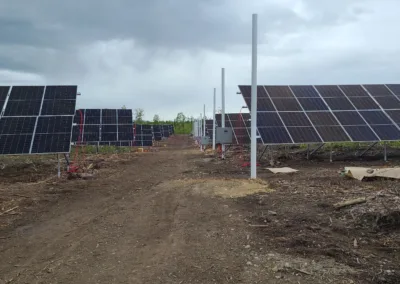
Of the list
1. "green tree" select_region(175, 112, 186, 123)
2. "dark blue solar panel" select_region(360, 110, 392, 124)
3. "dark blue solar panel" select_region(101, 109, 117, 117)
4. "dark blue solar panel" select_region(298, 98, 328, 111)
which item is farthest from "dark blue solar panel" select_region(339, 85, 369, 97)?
"green tree" select_region(175, 112, 186, 123)

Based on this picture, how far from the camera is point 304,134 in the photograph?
46.4 feet

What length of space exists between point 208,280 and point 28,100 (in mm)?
11638

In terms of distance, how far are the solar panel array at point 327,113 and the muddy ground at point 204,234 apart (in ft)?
15.3

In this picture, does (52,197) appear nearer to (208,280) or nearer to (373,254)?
(208,280)

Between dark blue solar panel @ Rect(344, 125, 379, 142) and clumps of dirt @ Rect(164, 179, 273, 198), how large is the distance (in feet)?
19.0

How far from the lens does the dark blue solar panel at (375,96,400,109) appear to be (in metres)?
16.0

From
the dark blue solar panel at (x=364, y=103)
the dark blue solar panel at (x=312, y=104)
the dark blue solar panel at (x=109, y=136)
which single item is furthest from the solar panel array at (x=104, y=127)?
the dark blue solar panel at (x=364, y=103)

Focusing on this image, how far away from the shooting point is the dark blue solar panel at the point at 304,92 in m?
16.6

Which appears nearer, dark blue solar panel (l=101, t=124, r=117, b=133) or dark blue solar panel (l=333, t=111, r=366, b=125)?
dark blue solar panel (l=333, t=111, r=366, b=125)

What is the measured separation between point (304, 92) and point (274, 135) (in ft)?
13.3

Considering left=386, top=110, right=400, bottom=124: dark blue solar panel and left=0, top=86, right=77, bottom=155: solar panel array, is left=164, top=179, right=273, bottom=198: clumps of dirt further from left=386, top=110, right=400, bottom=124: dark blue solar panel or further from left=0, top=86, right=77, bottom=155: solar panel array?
left=386, top=110, right=400, bottom=124: dark blue solar panel

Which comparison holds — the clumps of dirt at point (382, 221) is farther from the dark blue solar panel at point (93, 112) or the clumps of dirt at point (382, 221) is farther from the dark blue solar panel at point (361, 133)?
the dark blue solar panel at point (93, 112)

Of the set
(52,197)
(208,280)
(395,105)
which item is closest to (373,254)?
(208,280)

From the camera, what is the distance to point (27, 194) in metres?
9.17
